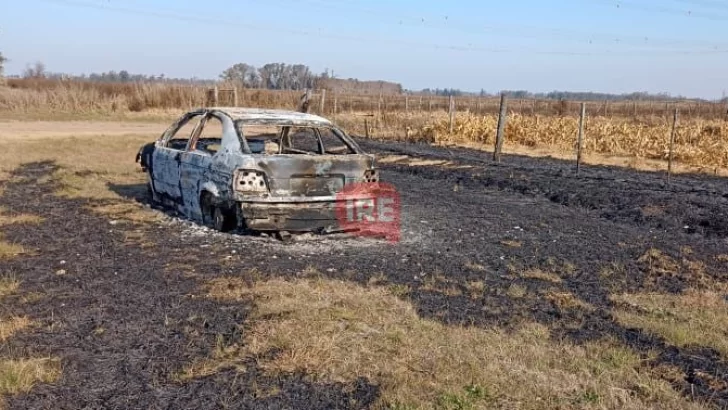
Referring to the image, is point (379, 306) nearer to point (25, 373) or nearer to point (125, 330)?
point (125, 330)

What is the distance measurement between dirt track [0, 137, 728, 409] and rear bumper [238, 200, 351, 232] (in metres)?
0.18

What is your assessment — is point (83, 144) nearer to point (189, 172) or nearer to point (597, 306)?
point (189, 172)

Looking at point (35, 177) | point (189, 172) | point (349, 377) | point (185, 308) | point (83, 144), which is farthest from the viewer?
point (83, 144)

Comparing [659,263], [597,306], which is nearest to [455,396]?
[597,306]

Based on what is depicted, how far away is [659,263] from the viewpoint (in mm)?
6555

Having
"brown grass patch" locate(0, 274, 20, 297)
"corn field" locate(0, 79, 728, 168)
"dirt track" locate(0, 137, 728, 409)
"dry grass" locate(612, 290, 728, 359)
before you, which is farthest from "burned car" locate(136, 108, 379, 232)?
"corn field" locate(0, 79, 728, 168)

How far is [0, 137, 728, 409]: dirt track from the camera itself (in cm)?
359

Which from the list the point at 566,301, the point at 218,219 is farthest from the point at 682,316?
the point at 218,219

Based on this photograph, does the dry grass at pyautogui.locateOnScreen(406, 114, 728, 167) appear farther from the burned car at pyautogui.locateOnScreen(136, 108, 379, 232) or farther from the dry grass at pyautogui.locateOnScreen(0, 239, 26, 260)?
the dry grass at pyautogui.locateOnScreen(0, 239, 26, 260)

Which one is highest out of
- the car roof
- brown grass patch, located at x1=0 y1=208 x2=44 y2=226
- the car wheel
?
the car roof

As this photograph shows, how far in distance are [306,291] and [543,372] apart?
2.03 meters

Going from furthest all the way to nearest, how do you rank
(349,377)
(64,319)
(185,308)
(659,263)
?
(659,263) < (185,308) < (64,319) < (349,377)

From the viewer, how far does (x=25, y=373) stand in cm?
356

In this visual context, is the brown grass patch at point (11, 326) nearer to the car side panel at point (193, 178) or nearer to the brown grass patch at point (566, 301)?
the car side panel at point (193, 178)
